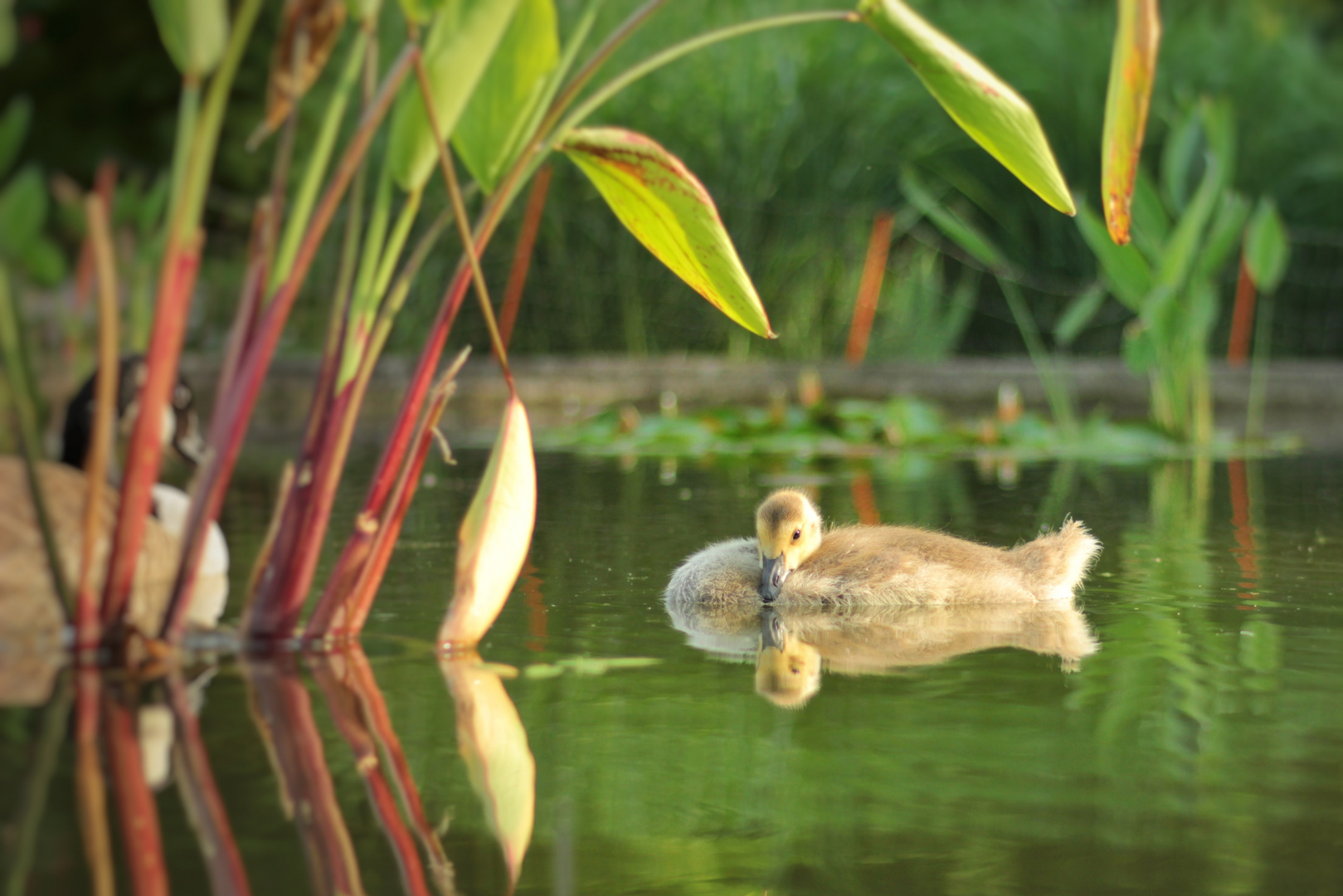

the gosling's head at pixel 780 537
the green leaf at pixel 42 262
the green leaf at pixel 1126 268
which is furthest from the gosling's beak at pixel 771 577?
the green leaf at pixel 42 262

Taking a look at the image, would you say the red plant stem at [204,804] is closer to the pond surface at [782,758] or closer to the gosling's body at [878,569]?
the pond surface at [782,758]

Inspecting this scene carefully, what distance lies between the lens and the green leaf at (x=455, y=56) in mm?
3111

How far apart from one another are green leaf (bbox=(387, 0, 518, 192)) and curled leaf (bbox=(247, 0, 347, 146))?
0.64 feet

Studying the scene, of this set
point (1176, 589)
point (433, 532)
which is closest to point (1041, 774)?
point (1176, 589)

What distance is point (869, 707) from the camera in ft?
9.81

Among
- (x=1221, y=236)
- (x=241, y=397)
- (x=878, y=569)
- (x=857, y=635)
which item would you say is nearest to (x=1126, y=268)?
(x=1221, y=236)

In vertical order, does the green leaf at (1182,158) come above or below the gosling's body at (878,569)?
above

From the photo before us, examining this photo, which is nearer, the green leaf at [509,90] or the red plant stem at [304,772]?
the red plant stem at [304,772]

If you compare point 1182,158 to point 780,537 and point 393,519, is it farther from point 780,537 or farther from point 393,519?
point 393,519

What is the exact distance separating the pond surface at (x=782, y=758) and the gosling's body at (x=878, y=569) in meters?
0.14

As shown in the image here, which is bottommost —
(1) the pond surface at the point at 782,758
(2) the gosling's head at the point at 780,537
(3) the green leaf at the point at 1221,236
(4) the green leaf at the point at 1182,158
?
(1) the pond surface at the point at 782,758

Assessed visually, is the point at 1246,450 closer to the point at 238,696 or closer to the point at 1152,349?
the point at 1152,349

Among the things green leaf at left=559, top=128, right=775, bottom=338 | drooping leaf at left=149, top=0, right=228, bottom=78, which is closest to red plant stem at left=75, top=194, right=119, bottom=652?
drooping leaf at left=149, top=0, right=228, bottom=78

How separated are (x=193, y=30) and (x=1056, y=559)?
2395mm
